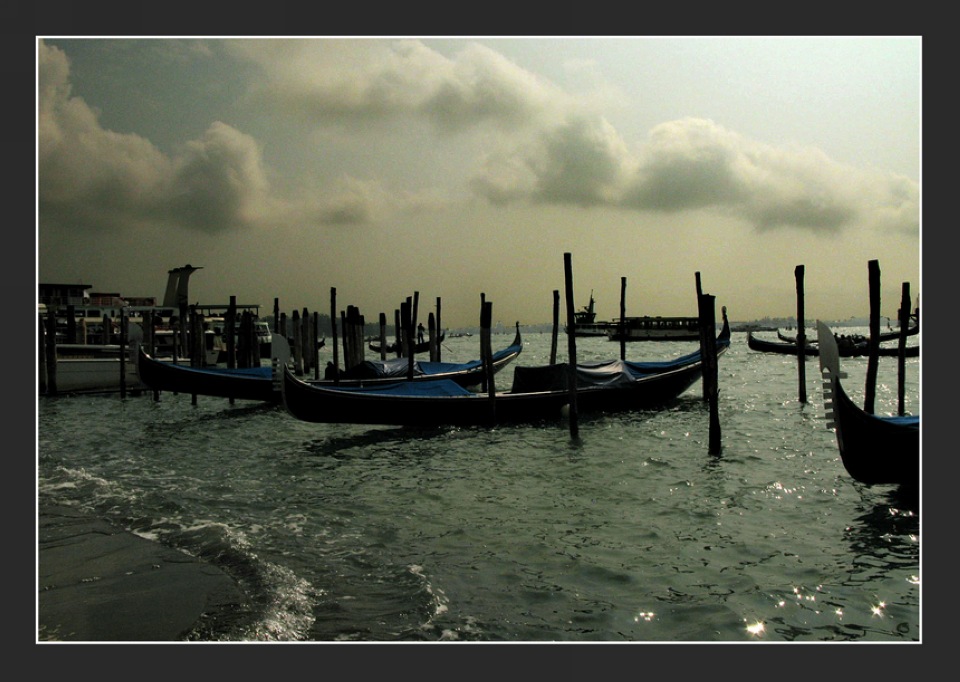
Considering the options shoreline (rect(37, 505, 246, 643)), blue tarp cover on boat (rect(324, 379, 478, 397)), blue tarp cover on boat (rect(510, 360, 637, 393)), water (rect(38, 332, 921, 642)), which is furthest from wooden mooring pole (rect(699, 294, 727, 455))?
shoreline (rect(37, 505, 246, 643))

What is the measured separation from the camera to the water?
4.28m

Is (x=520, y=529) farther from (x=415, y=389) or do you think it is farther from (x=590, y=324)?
(x=590, y=324)

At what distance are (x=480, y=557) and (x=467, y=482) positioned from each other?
2.79m

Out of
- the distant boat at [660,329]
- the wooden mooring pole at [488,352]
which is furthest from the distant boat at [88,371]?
the distant boat at [660,329]

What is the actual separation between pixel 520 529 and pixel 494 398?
20.4 feet

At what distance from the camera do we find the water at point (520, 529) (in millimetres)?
4281

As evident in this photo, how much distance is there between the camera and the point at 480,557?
539 cm

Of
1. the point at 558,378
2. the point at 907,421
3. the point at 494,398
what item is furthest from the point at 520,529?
the point at 558,378

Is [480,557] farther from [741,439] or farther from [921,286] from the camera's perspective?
[741,439]

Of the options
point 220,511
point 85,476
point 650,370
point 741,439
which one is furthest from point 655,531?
point 650,370

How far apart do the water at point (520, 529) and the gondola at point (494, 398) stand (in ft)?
1.28

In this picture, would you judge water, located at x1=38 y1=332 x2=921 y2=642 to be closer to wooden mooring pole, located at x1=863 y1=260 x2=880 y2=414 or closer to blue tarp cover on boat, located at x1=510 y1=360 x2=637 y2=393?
wooden mooring pole, located at x1=863 y1=260 x2=880 y2=414

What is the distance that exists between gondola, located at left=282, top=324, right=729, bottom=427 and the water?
1.28 feet

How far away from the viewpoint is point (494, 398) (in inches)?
485
